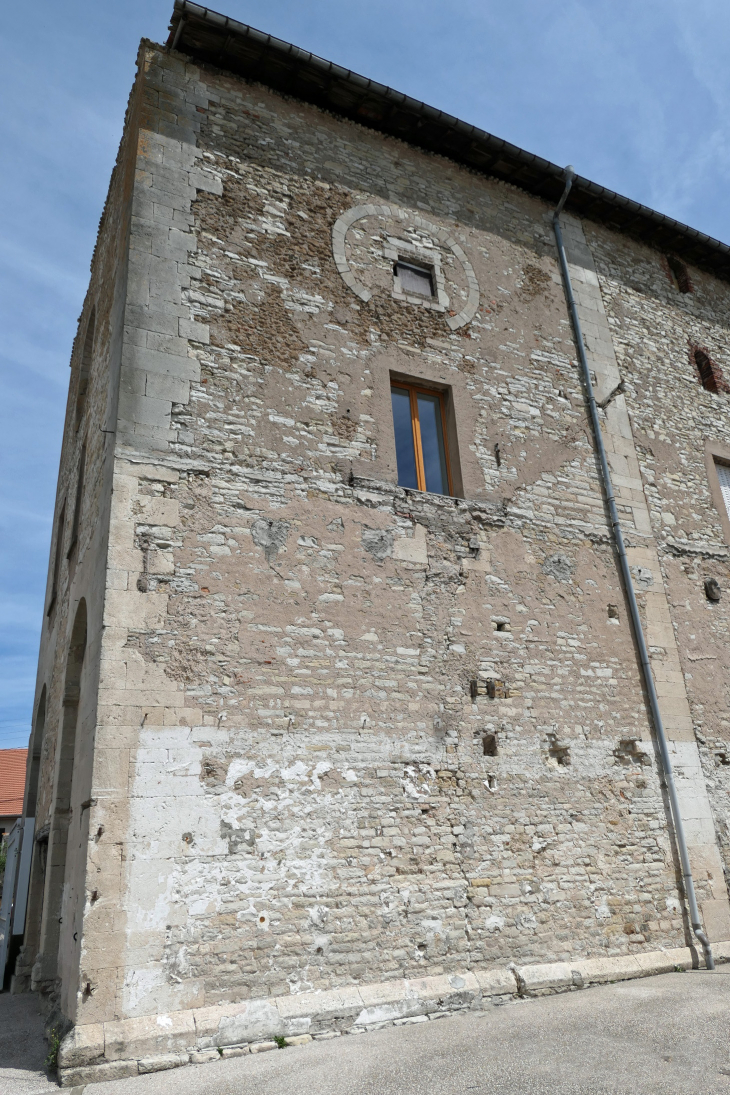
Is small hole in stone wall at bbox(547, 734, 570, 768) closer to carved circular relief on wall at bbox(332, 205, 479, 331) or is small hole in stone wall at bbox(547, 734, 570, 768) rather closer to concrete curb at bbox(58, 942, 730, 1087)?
concrete curb at bbox(58, 942, 730, 1087)

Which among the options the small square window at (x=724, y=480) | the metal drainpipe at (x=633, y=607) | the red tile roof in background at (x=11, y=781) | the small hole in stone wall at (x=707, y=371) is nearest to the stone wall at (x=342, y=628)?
the metal drainpipe at (x=633, y=607)

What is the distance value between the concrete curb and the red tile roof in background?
15.4 metres

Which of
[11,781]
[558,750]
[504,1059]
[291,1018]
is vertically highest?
[11,781]

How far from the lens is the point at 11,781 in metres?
20.8

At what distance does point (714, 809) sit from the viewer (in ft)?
23.7

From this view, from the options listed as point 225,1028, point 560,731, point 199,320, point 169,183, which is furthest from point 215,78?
point 225,1028

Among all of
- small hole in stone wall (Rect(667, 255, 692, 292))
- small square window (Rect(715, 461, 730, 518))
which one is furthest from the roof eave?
small square window (Rect(715, 461, 730, 518))

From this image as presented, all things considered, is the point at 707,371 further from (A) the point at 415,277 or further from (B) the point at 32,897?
(B) the point at 32,897

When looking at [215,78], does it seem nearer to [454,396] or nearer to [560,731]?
[454,396]

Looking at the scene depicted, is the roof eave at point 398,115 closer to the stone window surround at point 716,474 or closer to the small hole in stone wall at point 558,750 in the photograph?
the stone window surround at point 716,474

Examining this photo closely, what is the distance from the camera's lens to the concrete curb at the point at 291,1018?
170 inches

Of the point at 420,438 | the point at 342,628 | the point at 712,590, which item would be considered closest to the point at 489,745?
the point at 342,628

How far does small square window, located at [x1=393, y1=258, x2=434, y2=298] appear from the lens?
7.71 meters

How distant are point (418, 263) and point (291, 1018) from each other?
22.3ft
